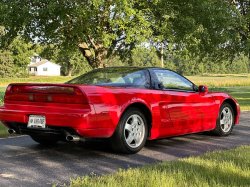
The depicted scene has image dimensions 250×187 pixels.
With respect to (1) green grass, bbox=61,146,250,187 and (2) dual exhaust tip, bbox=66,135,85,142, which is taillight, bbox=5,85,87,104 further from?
(1) green grass, bbox=61,146,250,187

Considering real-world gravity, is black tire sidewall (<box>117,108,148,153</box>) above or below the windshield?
below

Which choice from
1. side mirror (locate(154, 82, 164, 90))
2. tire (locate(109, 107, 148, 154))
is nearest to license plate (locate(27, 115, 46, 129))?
tire (locate(109, 107, 148, 154))

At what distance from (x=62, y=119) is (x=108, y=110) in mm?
656

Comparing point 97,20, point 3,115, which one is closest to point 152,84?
point 3,115

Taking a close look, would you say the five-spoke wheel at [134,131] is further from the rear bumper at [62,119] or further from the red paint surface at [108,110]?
the rear bumper at [62,119]

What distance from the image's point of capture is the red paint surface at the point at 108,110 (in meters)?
5.04

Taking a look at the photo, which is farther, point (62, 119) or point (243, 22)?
point (243, 22)

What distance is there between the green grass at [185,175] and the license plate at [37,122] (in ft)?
4.22

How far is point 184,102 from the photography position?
654cm

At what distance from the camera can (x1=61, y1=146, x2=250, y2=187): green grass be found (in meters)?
3.78

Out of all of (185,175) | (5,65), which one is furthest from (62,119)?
(5,65)

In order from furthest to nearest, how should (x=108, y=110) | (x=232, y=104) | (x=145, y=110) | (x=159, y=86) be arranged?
(x=232, y=104), (x=159, y=86), (x=145, y=110), (x=108, y=110)

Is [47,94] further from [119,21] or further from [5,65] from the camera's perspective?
[5,65]

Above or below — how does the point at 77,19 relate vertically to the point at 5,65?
below
